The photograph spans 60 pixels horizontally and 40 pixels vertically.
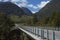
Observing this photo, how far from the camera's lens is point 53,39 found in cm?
1802

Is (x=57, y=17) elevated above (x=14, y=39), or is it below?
above

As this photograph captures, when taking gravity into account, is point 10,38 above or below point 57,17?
below

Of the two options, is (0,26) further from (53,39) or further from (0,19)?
(53,39)

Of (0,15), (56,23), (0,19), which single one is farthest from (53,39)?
(0,15)

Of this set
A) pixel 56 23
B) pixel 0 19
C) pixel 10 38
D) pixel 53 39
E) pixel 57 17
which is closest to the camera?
pixel 53 39

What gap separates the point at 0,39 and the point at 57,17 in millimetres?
36978

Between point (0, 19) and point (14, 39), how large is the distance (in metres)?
15.6

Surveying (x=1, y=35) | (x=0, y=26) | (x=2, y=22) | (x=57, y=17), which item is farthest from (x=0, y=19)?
(x=57, y=17)

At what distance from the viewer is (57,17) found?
326 feet

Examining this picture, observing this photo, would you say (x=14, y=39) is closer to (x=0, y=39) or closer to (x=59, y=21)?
(x=0, y=39)

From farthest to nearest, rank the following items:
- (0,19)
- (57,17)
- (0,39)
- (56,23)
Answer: (57,17) → (0,19) → (56,23) → (0,39)

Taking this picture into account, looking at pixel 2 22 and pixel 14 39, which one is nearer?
pixel 14 39

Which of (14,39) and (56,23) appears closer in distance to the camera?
Answer: (14,39)

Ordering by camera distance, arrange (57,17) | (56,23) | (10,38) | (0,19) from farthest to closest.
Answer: (57,17) → (0,19) → (56,23) → (10,38)
